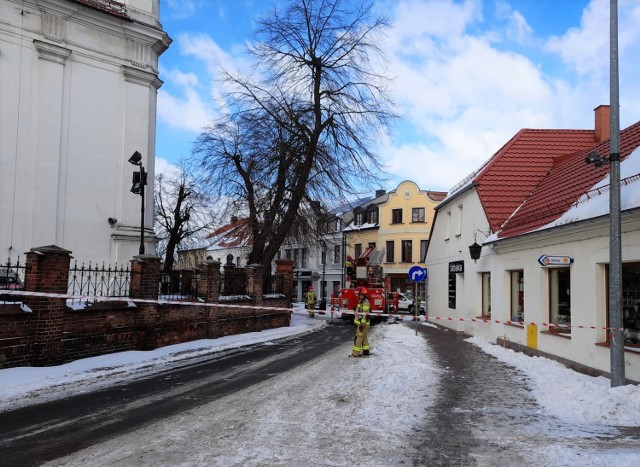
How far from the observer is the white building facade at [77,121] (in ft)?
60.2

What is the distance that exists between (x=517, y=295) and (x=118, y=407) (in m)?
11.4

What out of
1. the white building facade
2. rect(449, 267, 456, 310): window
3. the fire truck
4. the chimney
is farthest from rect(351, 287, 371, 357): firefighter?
the fire truck

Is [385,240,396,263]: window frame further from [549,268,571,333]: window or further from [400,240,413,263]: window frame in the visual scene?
[549,268,571,333]: window

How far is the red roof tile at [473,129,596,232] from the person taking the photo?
57.6ft

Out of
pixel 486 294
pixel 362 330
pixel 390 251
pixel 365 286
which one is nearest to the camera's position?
pixel 362 330

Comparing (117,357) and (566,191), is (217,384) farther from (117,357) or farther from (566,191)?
(566,191)

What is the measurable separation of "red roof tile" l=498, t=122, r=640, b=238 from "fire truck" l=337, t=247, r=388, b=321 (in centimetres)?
1103

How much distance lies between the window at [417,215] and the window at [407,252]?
2.11 m

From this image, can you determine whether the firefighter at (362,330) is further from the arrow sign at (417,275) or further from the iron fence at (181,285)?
the arrow sign at (417,275)

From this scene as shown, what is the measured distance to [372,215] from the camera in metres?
52.7

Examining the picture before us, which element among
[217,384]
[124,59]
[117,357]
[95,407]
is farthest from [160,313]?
[124,59]

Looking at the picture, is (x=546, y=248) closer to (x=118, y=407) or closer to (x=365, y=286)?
(x=118, y=407)

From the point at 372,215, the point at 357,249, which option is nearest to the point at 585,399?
the point at 372,215

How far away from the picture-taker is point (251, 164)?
83.5 ft
